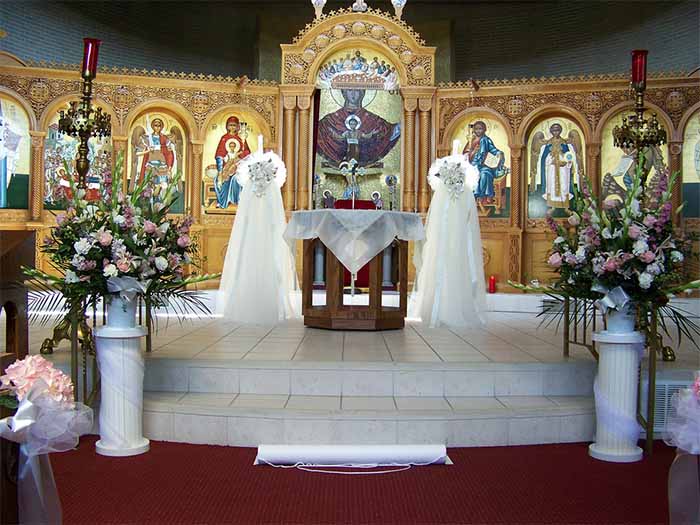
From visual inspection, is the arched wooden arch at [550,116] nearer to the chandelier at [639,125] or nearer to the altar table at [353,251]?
the chandelier at [639,125]

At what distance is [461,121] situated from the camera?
11891 millimetres

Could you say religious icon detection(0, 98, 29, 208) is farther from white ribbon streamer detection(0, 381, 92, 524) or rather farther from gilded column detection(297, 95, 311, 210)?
white ribbon streamer detection(0, 381, 92, 524)

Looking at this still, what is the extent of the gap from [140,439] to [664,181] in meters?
3.42

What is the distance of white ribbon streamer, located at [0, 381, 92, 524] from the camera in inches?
89.0

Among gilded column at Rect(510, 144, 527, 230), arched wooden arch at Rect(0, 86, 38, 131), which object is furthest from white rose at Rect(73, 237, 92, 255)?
gilded column at Rect(510, 144, 527, 230)

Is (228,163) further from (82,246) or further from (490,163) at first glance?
(82,246)

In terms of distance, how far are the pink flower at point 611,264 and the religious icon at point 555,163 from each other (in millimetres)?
7474

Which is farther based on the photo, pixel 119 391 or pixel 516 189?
pixel 516 189

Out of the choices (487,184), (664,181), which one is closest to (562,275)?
(664,181)

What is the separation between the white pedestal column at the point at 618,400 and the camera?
4375 mm

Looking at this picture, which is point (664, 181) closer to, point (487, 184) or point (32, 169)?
point (487, 184)

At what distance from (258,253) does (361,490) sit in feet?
14.7

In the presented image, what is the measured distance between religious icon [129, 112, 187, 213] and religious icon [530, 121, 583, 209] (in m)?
5.38

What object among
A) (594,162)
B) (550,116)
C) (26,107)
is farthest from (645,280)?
(26,107)
